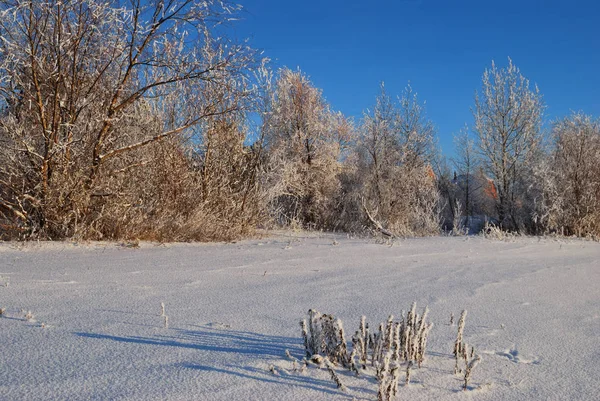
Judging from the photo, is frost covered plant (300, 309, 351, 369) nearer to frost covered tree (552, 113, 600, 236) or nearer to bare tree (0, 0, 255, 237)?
bare tree (0, 0, 255, 237)

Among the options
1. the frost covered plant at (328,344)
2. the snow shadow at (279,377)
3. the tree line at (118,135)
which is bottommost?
the snow shadow at (279,377)

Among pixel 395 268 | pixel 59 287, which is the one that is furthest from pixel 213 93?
pixel 59 287

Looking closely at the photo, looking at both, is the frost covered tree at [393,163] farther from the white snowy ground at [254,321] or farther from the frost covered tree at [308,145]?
the white snowy ground at [254,321]

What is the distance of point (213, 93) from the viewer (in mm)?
6121

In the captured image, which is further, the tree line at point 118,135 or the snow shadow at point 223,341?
the tree line at point 118,135

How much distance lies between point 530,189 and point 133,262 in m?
15.0

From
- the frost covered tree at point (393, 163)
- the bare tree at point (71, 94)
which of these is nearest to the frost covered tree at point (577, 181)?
the frost covered tree at point (393, 163)

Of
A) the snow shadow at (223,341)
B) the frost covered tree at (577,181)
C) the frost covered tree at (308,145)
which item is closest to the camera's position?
the snow shadow at (223,341)

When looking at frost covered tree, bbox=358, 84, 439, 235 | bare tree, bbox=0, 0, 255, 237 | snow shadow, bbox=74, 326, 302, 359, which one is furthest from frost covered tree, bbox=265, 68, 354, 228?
snow shadow, bbox=74, 326, 302, 359

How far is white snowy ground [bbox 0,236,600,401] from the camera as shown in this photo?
1446mm

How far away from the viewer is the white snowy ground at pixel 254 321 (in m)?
1.45

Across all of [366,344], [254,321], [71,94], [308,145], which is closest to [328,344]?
[366,344]

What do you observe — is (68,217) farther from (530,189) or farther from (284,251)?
(530,189)

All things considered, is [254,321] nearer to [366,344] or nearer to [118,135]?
[366,344]
